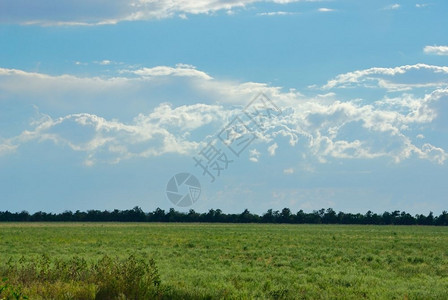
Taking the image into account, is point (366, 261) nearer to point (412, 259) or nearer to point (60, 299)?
point (412, 259)

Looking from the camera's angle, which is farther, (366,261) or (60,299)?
(366,261)

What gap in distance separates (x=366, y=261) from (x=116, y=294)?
17.1 meters

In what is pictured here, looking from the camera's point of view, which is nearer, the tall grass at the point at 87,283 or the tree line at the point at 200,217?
the tall grass at the point at 87,283

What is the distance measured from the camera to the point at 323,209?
154000mm

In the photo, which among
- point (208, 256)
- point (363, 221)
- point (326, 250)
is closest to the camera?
point (208, 256)

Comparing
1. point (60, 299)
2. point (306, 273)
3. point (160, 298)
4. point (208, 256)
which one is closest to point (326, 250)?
point (208, 256)

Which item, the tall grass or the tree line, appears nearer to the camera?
the tall grass

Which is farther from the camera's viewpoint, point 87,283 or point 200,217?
point 200,217

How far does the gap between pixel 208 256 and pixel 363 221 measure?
4864 inches

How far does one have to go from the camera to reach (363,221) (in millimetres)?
145750

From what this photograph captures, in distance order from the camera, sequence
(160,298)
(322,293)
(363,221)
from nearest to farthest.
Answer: (160,298)
(322,293)
(363,221)

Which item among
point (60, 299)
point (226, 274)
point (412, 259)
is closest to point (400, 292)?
point (226, 274)

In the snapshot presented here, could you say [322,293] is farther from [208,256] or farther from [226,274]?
[208,256]

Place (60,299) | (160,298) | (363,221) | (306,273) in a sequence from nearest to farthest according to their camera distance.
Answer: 1. (60,299)
2. (160,298)
3. (306,273)
4. (363,221)
